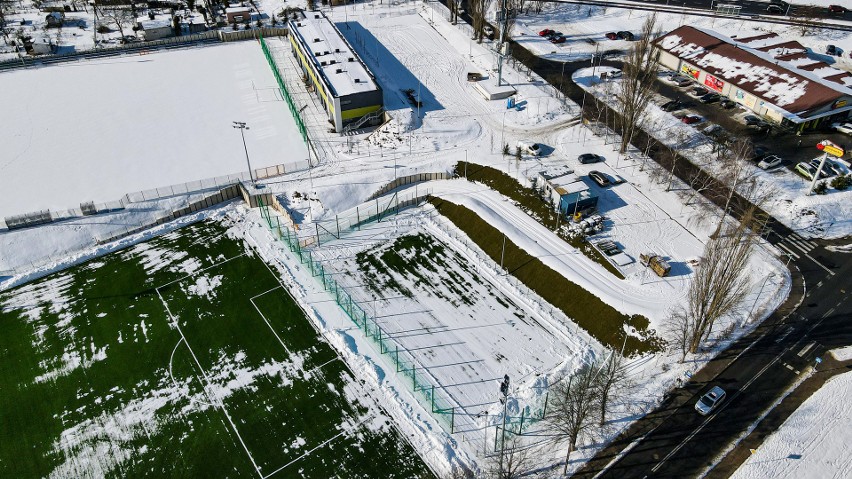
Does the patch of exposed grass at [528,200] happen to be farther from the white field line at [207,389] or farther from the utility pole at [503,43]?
the white field line at [207,389]

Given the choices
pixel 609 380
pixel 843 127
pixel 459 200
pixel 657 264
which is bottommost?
pixel 657 264

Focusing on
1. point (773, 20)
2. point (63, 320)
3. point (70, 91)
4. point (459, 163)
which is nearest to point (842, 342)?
point (459, 163)

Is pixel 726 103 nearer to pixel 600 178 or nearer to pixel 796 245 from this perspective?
pixel 600 178

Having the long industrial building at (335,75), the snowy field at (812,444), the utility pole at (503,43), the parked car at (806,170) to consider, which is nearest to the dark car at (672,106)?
the parked car at (806,170)

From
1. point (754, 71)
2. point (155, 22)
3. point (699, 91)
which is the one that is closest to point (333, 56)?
point (155, 22)

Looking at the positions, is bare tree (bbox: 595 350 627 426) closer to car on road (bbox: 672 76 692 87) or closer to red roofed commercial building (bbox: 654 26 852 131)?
red roofed commercial building (bbox: 654 26 852 131)

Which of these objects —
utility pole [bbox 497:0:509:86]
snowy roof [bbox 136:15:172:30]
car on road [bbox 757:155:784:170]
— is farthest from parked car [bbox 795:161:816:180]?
snowy roof [bbox 136:15:172:30]
